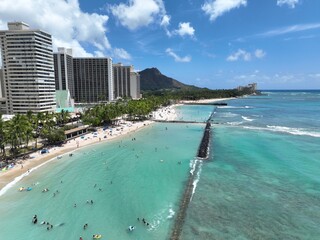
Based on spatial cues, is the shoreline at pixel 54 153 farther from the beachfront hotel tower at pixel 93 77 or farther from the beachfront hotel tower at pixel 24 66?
the beachfront hotel tower at pixel 93 77

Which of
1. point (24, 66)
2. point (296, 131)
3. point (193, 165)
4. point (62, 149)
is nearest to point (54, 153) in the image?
point (62, 149)

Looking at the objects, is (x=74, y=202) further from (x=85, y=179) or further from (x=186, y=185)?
(x=186, y=185)

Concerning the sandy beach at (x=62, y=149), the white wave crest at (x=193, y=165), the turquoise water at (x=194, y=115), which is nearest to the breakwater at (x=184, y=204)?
the white wave crest at (x=193, y=165)

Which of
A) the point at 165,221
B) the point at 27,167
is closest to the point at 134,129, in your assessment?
the point at 27,167

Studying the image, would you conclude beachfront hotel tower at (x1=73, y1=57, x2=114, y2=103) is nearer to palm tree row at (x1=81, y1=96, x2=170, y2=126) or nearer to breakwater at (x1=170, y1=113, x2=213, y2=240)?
palm tree row at (x1=81, y1=96, x2=170, y2=126)

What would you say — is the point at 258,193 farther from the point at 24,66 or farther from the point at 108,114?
the point at 24,66

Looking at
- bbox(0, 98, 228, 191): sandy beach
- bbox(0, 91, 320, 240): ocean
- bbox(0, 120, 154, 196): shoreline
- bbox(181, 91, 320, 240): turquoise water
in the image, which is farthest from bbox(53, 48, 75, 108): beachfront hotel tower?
bbox(181, 91, 320, 240): turquoise water

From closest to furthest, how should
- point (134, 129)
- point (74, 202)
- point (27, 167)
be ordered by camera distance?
1. point (74, 202)
2. point (27, 167)
3. point (134, 129)
